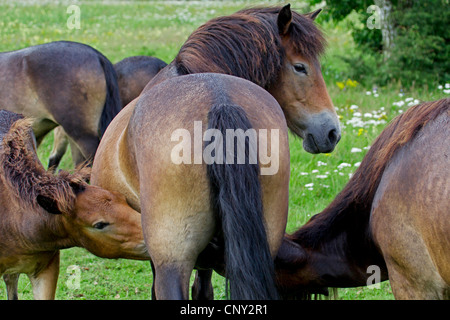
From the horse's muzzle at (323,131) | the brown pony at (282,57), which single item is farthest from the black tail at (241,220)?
the horse's muzzle at (323,131)

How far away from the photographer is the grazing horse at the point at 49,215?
11.2ft

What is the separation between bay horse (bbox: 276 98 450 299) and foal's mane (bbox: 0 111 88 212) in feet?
4.27

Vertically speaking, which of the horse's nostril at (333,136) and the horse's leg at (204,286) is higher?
the horse's nostril at (333,136)

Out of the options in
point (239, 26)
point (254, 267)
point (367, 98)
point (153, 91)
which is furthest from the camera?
point (367, 98)

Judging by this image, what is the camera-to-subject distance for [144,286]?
510 centimetres

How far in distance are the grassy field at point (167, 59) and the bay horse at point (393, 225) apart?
0.68 m

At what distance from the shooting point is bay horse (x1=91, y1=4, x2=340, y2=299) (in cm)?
374

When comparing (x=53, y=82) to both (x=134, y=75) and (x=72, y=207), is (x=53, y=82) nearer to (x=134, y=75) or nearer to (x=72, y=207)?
(x=134, y=75)

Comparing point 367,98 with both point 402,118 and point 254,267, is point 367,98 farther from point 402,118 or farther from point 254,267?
point 254,267

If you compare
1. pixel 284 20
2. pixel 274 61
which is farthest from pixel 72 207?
pixel 284 20

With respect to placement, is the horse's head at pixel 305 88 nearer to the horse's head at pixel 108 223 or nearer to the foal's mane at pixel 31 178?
the horse's head at pixel 108 223

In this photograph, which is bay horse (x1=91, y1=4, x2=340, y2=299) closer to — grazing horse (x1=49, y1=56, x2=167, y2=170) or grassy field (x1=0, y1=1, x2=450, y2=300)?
grassy field (x1=0, y1=1, x2=450, y2=300)
